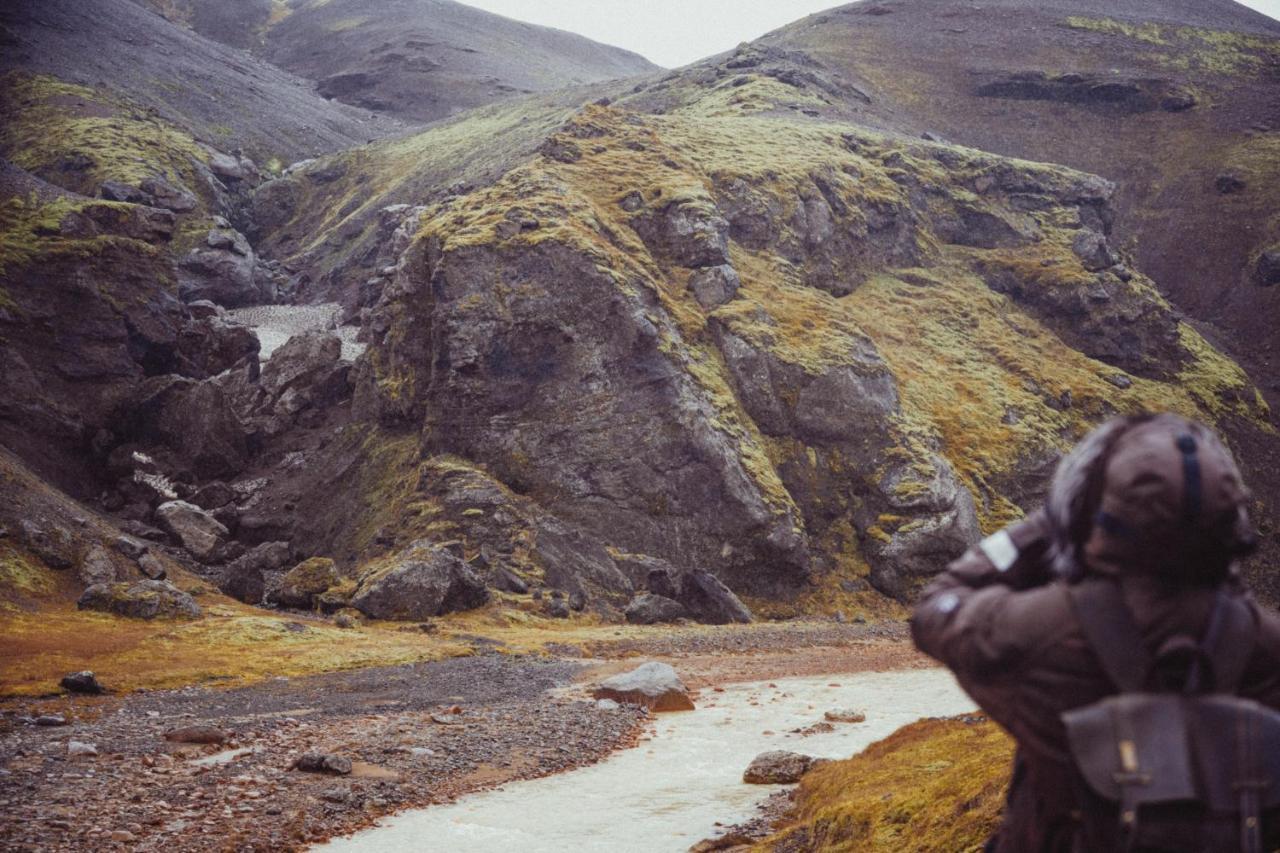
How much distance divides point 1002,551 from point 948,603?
0.78 feet

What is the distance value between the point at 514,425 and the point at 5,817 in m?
28.8

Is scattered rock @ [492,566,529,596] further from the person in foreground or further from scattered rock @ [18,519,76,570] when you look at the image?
the person in foreground

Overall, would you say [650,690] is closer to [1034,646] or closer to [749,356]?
[1034,646]

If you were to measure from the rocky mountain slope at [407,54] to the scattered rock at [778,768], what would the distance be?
5703 inches

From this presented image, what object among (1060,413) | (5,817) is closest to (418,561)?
(5,817)

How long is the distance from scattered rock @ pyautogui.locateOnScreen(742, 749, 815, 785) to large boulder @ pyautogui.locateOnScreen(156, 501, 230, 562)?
32163 mm

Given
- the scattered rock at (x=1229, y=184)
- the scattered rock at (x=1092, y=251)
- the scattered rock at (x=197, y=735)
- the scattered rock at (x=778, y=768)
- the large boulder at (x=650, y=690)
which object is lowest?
the scattered rock at (x=197, y=735)

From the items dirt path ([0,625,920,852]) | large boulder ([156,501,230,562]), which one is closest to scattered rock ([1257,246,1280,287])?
dirt path ([0,625,920,852])

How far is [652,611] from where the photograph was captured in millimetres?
33188

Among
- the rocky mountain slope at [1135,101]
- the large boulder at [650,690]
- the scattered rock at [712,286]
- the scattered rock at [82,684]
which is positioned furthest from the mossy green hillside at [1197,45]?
the scattered rock at [82,684]

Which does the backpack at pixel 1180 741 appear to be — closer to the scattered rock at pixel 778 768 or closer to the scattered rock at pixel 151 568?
the scattered rock at pixel 778 768

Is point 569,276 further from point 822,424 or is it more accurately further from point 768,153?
point 768,153

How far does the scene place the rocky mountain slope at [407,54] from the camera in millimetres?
154125

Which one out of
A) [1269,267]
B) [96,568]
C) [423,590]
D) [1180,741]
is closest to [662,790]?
[1180,741]
